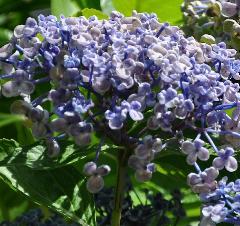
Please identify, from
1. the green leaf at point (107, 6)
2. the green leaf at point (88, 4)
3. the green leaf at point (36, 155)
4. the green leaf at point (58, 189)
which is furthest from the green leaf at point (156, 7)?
the green leaf at point (36, 155)

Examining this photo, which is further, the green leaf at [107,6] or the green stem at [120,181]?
the green leaf at [107,6]

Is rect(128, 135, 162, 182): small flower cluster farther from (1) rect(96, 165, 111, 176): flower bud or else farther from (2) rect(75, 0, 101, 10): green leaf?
(2) rect(75, 0, 101, 10): green leaf

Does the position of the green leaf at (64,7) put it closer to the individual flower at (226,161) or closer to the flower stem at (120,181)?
the flower stem at (120,181)

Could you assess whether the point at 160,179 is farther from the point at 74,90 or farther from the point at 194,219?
the point at 74,90

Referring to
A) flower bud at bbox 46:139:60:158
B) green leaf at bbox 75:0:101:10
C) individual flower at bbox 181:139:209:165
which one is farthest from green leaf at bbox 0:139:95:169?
green leaf at bbox 75:0:101:10

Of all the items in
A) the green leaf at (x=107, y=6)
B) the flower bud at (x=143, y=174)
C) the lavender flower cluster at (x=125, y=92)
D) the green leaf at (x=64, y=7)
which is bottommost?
Result: the green leaf at (x=107, y=6)

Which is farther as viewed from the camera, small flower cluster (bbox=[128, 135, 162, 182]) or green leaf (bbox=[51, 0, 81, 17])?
green leaf (bbox=[51, 0, 81, 17])

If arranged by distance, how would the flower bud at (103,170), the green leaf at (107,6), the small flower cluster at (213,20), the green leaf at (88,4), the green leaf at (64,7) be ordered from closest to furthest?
the flower bud at (103,170) → the small flower cluster at (213,20) → the green leaf at (64,7) → the green leaf at (88,4) → the green leaf at (107,6)
